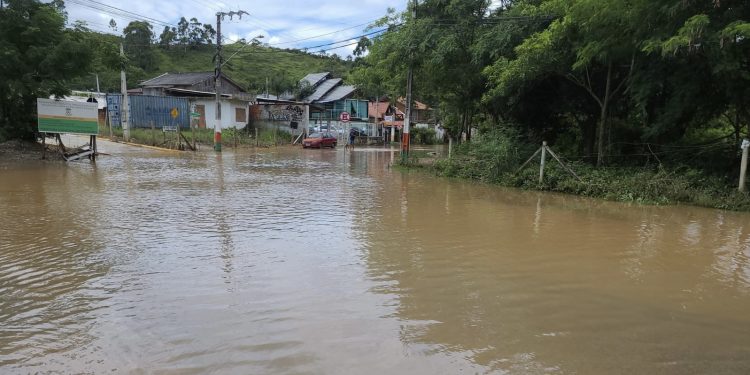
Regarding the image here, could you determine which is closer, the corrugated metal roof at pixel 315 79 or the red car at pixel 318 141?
the red car at pixel 318 141

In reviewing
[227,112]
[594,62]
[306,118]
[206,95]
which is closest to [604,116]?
[594,62]

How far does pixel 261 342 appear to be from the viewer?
168 inches

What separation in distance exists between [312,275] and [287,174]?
42.4 feet

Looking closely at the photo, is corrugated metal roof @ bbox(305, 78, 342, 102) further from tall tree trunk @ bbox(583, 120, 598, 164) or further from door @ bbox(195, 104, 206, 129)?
tall tree trunk @ bbox(583, 120, 598, 164)

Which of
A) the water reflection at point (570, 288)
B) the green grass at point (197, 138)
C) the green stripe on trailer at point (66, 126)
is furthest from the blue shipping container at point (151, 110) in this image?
the water reflection at point (570, 288)

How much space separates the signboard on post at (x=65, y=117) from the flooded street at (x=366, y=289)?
369 inches

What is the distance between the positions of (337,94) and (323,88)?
3077 millimetres

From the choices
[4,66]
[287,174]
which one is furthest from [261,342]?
[4,66]

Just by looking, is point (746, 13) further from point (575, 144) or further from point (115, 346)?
point (115, 346)

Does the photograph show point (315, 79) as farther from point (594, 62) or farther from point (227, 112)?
point (594, 62)

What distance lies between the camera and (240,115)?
147ft

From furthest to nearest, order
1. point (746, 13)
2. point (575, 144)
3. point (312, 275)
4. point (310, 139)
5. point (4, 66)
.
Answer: point (310, 139) → point (575, 144) → point (4, 66) → point (746, 13) → point (312, 275)

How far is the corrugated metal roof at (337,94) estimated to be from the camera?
5544 centimetres

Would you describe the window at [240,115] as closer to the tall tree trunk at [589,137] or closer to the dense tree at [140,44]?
the tall tree trunk at [589,137]
